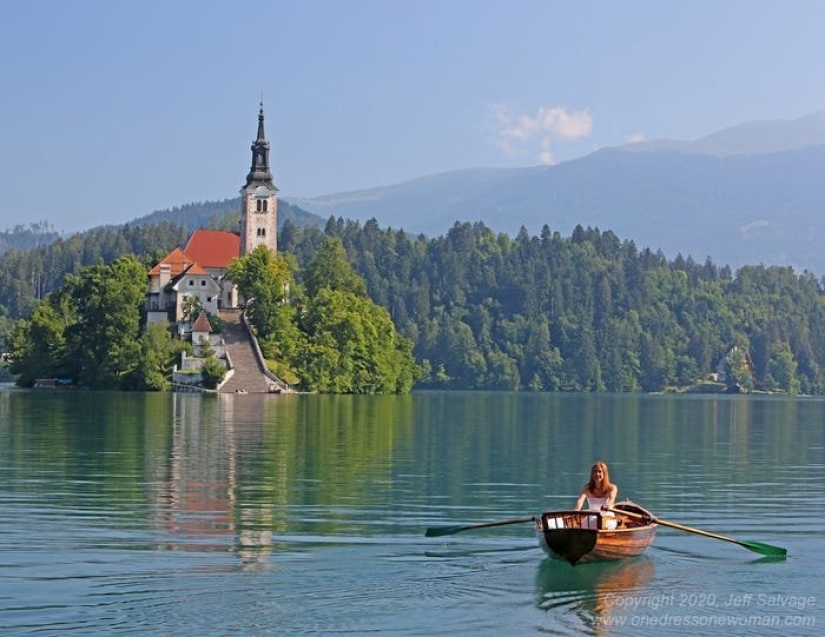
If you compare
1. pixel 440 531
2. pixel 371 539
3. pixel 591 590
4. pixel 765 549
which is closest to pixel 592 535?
pixel 591 590

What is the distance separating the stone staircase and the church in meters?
5.84

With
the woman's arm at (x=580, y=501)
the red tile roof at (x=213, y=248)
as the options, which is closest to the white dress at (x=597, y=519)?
the woman's arm at (x=580, y=501)

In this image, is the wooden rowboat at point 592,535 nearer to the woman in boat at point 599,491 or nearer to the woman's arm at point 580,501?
the woman in boat at point 599,491

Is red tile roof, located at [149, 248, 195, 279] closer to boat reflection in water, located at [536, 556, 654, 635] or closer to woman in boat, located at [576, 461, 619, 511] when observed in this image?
woman in boat, located at [576, 461, 619, 511]

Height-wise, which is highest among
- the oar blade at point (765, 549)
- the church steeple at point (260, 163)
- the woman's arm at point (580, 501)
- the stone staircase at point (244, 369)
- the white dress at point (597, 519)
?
the church steeple at point (260, 163)

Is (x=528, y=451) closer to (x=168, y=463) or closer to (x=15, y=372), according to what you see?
(x=168, y=463)

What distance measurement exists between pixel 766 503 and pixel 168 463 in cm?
1849

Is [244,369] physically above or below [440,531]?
above

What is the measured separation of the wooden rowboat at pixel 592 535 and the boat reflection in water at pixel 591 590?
0.24 meters

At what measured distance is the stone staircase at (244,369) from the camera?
135750 millimetres

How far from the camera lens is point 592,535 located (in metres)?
26.3

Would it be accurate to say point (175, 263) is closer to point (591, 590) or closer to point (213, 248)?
point (213, 248)

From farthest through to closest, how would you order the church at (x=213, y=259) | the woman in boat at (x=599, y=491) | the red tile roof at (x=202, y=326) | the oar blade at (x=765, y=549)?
the church at (x=213, y=259)
the red tile roof at (x=202, y=326)
the woman in boat at (x=599, y=491)
the oar blade at (x=765, y=549)

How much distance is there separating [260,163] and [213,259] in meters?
13.0
